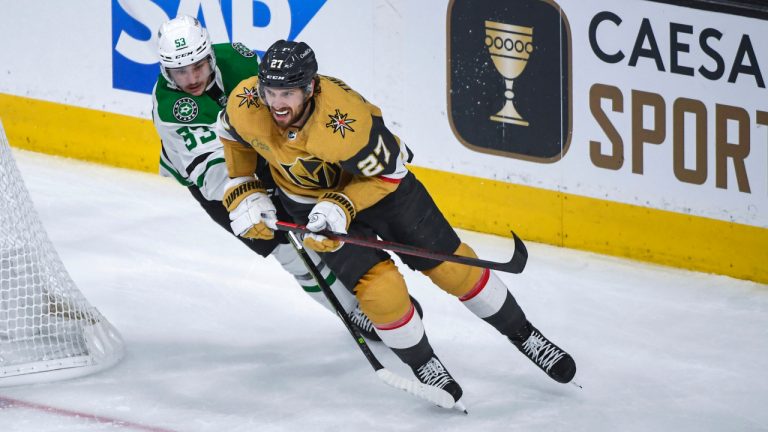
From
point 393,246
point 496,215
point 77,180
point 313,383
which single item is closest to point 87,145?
point 77,180

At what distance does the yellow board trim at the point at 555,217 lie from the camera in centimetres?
518

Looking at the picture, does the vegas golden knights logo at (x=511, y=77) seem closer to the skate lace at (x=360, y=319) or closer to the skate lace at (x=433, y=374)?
the skate lace at (x=360, y=319)

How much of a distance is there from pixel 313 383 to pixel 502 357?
646mm

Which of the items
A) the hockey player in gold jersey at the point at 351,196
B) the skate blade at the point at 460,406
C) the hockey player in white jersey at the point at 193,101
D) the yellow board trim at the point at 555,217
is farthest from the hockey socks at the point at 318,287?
the yellow board trim at the point at 555,217

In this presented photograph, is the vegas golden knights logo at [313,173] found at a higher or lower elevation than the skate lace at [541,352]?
higher

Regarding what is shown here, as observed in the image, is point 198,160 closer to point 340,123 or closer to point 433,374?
point 340,123

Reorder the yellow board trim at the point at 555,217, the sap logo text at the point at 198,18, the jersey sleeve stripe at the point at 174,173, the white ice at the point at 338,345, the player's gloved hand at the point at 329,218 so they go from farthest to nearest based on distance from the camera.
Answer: the sap logo text at the point at 198,18, the yellow board trim at the point at 555,217, the jersey sleeve stripe at the point at 174,173, the white ice at the point at 338,345, the player's gloved hand at the point at 329,218

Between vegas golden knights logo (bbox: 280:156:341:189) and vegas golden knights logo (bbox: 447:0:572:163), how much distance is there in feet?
5.03

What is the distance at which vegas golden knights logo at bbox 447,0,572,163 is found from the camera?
17.2ft

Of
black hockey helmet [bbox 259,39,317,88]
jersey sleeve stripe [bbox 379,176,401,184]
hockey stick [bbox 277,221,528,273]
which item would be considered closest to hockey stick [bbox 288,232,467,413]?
hockey stick [bbox 277,221,528,273]

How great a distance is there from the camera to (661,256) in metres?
5.32

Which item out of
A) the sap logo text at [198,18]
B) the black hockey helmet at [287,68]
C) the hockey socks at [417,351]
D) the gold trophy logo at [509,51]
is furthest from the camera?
the sap logo text at [198,18]

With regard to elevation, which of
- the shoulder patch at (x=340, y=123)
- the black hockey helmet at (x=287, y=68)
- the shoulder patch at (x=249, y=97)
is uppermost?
the black hockey helmet at (x=287, y=68)

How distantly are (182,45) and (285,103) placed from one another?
0.60 m
